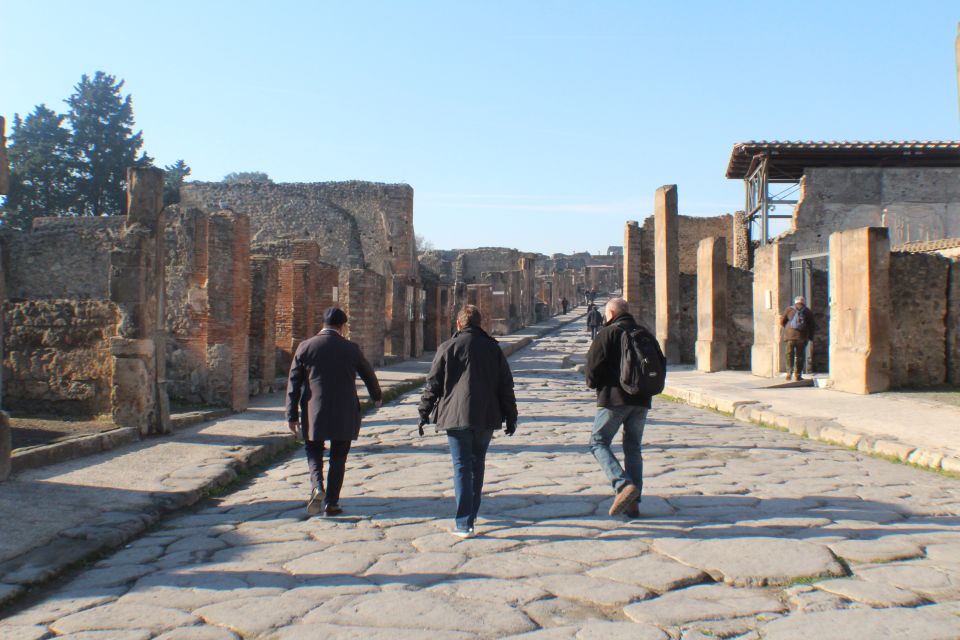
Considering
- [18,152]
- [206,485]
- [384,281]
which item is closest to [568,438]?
[206,485]

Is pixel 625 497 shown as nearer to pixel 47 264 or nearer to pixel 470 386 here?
pixel 470 386

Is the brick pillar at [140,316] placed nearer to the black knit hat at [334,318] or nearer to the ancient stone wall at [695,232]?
the black knit hat at [334,318]

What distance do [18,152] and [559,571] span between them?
3704 centimetres

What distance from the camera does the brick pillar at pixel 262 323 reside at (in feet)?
47.3

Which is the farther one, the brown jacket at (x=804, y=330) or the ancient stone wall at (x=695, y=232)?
the ancient stone wall at (x=695, y=232)

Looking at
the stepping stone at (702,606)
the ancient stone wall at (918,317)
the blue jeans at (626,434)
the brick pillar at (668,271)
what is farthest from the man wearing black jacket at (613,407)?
the brick pillar at (668,271)

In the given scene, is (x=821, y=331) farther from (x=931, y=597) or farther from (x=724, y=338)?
(x=931, y=597)

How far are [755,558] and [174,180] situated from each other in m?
39.7

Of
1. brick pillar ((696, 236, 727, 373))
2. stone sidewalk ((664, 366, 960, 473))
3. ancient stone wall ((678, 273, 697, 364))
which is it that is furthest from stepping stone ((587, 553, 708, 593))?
ancient stone wall ((678, 273, 697, 364))

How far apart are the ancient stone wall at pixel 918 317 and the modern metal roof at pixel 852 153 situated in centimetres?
968

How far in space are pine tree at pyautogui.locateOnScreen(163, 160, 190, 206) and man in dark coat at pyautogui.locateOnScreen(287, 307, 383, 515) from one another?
3464 cm

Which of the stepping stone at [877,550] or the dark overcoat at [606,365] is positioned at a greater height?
the dark overcoat at [606,365]

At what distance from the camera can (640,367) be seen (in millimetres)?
5699

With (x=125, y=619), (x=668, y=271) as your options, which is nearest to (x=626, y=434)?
(x=125, y=619)
